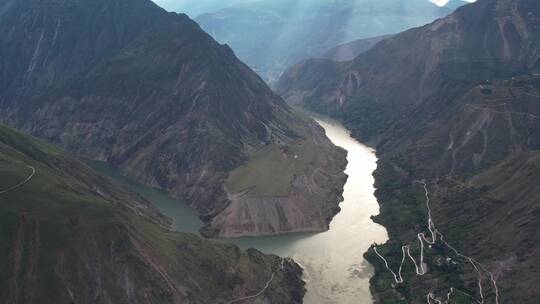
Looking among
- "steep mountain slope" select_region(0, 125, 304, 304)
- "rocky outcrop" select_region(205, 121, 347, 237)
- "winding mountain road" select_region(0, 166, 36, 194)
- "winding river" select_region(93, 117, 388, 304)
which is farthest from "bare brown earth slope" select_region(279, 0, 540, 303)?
"winding mountain road" select_region(0, 166, 36, 194)

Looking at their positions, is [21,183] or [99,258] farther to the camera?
[21,183]

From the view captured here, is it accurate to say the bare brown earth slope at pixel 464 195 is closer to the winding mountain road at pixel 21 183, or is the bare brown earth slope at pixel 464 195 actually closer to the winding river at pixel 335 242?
the winding river at pixel 335 242

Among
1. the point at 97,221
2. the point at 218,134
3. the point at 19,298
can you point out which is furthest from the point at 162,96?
the point at 19,298

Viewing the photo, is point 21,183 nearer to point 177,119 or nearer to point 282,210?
point 282,210

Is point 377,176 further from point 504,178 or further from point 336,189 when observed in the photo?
point 504,178

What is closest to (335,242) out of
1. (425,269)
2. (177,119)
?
(425,269)

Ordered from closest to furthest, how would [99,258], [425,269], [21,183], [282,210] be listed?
[99,258] < [21,183] < [425,269] < [282,210]

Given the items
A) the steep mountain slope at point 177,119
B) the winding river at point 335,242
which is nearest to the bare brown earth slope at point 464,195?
the winding river at point 335,242
